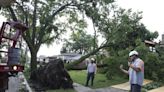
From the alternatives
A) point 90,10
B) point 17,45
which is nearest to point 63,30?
point 90,10

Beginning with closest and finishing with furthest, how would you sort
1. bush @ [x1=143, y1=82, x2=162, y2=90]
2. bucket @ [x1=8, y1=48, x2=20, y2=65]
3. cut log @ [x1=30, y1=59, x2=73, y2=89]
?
bucket @ [x1=8, y1=48, x2=20, y2=65] → bush @ [x1=143, y1=82, x2=162, y2=90] → cut log @ [x1=30, y1=59, x2=73, y2=89]

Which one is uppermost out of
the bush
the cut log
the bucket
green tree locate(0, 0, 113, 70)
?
green tree locate(0, 0, 113, 70)

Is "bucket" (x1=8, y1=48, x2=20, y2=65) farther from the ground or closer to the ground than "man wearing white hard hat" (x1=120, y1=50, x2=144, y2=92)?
farther from the ground

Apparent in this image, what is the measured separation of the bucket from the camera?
1435 cm

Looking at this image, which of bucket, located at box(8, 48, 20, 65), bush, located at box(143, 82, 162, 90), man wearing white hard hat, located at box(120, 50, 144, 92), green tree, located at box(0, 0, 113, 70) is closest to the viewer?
man wearing white hard hat, located at box(120, 50, 144, 92)

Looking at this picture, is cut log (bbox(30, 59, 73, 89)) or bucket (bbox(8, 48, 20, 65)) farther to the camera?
cut log (bbox(30, 59, 73, 89))

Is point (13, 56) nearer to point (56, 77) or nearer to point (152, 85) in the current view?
point (56, 77)

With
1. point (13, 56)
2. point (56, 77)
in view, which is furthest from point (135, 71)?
point (56, 77)

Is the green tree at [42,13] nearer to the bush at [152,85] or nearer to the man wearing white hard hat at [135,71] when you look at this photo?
the bush at [152,85]

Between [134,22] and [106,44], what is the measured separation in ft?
10.3

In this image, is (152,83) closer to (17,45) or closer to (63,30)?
(17,45)

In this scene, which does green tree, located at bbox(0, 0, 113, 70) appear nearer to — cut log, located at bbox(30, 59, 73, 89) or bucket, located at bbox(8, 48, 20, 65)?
cut log, located at bbox(30, 59, 73, 89)

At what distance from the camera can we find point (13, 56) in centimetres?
1445

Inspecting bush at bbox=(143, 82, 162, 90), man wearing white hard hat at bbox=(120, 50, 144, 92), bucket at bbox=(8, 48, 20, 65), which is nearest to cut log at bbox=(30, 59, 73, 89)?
bush at bbox=(143, 82, 162, 90)
